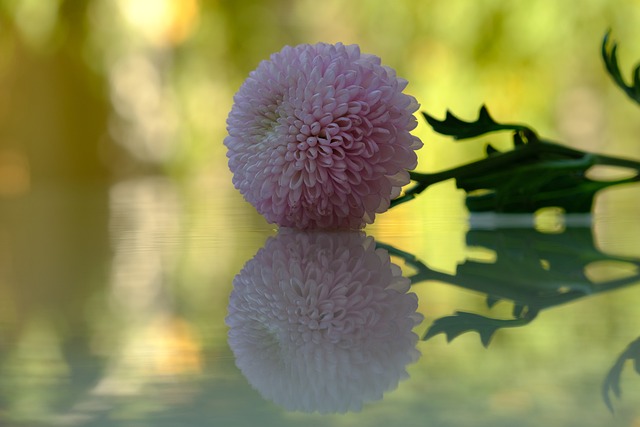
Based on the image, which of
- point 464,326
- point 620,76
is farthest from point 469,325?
point 620,76

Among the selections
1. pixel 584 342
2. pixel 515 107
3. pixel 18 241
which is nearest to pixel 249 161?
pixel 18 241

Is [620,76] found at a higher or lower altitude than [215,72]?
lower

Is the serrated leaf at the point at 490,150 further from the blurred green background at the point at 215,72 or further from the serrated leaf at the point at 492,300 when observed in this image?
the blurred green background at the point at 215,72

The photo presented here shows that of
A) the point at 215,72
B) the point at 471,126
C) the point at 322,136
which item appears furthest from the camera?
the point at 215,72

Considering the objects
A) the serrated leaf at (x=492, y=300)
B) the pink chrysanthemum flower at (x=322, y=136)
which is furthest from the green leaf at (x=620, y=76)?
the serrated leaf at (x=492, y=300)

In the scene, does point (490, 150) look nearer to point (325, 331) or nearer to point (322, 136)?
point (322, 136)

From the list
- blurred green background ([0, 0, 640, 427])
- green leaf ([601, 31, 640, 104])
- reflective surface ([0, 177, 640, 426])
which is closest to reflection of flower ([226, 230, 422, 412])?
reflective surface ([0, 177, 640, 426])

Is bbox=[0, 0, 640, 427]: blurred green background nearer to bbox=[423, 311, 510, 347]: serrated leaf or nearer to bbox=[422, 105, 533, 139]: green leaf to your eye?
bbox=[422, 105, 533, 139]: green leaf
